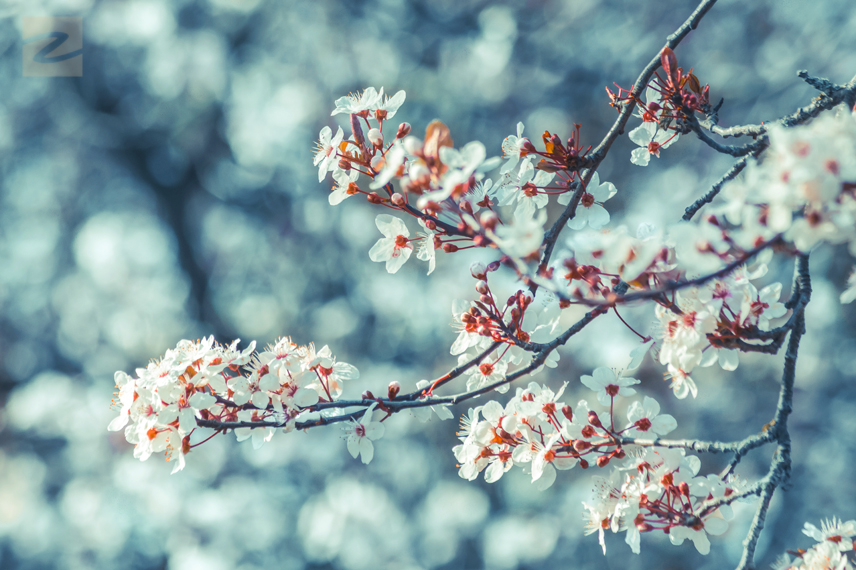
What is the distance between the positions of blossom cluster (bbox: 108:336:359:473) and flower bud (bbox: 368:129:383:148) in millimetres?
444

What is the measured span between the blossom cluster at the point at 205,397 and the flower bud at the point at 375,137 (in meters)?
0.44

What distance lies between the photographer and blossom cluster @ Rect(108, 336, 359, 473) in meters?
0.96

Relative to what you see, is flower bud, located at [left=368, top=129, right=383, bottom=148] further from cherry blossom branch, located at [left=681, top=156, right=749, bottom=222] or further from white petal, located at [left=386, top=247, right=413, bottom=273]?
cherry blossom branch, located at [left=681, top=156, right=749, bottom=222]

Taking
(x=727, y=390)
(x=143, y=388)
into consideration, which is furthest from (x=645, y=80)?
(x=727, y=390)

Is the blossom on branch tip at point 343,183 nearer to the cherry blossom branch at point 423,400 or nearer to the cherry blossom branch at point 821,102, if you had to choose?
the cherry blossom branch at point 423,400

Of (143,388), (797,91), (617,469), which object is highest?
(797,91)

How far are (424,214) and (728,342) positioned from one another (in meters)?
0.51

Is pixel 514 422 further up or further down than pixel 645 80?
further down

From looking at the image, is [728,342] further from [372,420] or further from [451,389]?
[451,389]

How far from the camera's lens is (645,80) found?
100cm

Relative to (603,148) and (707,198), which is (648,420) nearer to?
(707,198)

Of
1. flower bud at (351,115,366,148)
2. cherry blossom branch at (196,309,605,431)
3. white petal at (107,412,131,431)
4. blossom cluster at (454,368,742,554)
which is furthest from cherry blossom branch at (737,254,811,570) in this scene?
white petal at (107,412,131,431)

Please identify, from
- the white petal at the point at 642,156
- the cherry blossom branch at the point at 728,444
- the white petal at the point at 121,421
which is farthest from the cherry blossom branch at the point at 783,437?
the white petal at the point at 121,421

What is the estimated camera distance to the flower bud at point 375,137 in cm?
93
